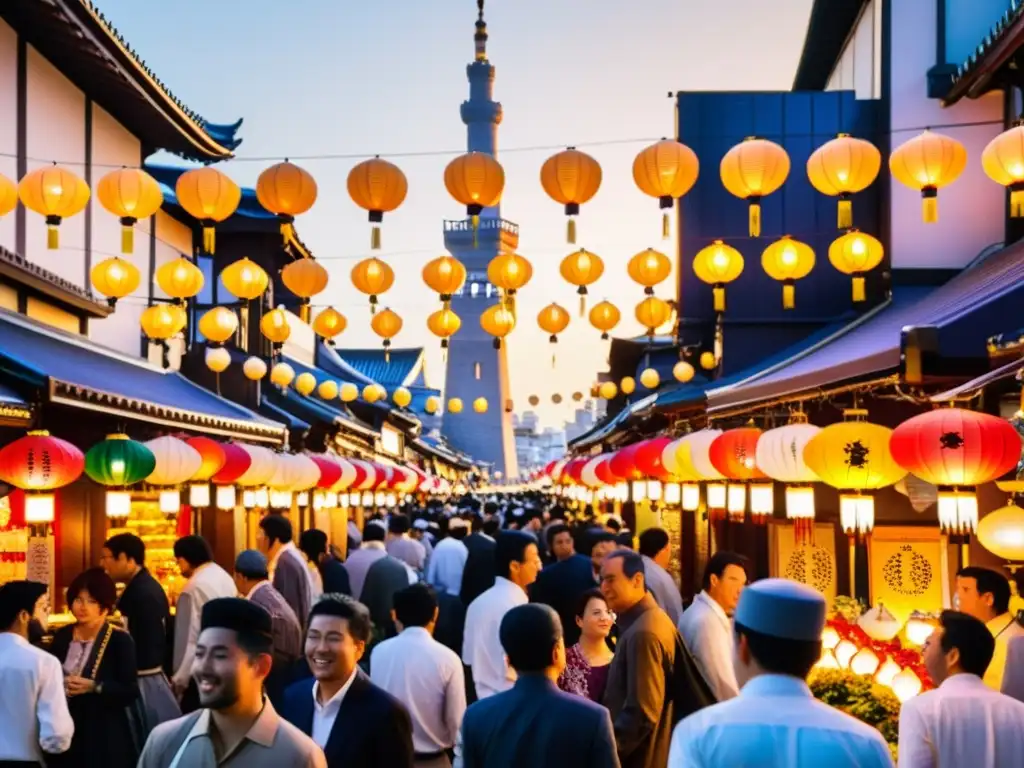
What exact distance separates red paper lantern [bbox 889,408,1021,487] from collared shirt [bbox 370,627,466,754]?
128 inches

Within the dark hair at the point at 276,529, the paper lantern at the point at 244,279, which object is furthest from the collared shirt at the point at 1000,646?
the paper lantern at the point at 244,279

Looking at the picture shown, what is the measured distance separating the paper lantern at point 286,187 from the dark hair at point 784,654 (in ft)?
29.1

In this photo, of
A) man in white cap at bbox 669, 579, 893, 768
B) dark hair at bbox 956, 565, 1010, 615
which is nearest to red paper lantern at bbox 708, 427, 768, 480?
dark hair at bbox 956, 565, 1010, 615

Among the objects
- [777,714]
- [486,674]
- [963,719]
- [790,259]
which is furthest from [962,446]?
[790,259]

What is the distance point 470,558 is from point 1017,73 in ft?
27.0

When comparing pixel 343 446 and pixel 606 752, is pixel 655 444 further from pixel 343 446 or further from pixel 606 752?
pixel 343 446

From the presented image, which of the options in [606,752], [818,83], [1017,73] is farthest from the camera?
[818,83]

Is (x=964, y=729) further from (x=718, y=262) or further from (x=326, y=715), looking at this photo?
(x=718, y=262)

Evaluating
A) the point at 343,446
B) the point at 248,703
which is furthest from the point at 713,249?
the point at 343,446

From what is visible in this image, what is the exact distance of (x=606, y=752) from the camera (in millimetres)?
4934

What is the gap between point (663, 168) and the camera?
11875 millimetres

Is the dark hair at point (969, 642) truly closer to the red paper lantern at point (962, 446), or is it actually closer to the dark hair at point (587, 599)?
the dark hair at point (587, 599)

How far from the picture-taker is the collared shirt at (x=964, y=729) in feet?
16.8

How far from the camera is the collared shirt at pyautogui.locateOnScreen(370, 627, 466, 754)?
22.3ft
